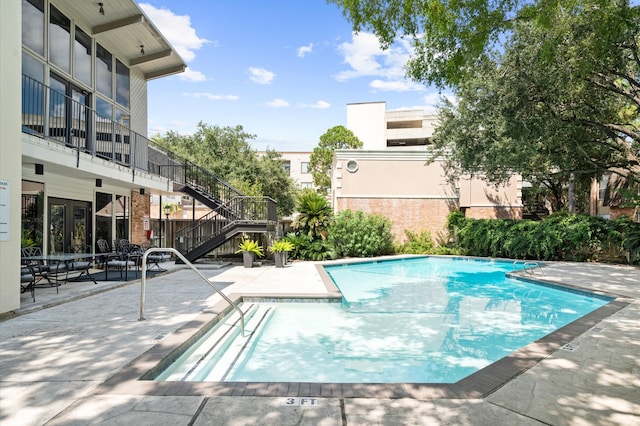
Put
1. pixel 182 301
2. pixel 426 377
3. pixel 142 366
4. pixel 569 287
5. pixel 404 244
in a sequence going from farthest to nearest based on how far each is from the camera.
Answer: pixel 404 244 → pixel 569 287 → pixel 182 301 → pixel 426 377 → pixel 142 366

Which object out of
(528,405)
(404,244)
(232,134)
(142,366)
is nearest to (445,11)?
(528,405)

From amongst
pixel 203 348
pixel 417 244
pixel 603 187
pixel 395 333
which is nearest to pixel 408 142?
pixel 603 187

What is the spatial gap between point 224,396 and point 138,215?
41.7 feet

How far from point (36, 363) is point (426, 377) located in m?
4.46

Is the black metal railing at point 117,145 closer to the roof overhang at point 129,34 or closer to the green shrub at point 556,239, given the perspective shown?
the roof overhang at point 129,34

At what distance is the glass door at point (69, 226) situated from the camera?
10.1 m

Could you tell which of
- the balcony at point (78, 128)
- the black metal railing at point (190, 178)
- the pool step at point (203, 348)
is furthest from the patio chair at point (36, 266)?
the black metal railing at point (190, 178)

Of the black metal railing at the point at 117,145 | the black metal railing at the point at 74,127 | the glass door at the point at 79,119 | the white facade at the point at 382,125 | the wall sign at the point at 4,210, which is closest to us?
the wall sign at the point at 4,210

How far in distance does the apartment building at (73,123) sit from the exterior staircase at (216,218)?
1.05 metres

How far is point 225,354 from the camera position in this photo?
5.26m

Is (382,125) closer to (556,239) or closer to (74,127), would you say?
(556,239)

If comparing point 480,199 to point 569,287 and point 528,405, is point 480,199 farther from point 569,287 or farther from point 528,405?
point 528,405

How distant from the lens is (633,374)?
3.88 metres

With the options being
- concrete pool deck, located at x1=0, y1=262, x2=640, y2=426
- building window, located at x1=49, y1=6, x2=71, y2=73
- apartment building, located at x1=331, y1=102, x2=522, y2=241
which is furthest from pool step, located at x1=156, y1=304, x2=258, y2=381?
apartment building, located at x1=331, y1=102, x2=522, y2=241
